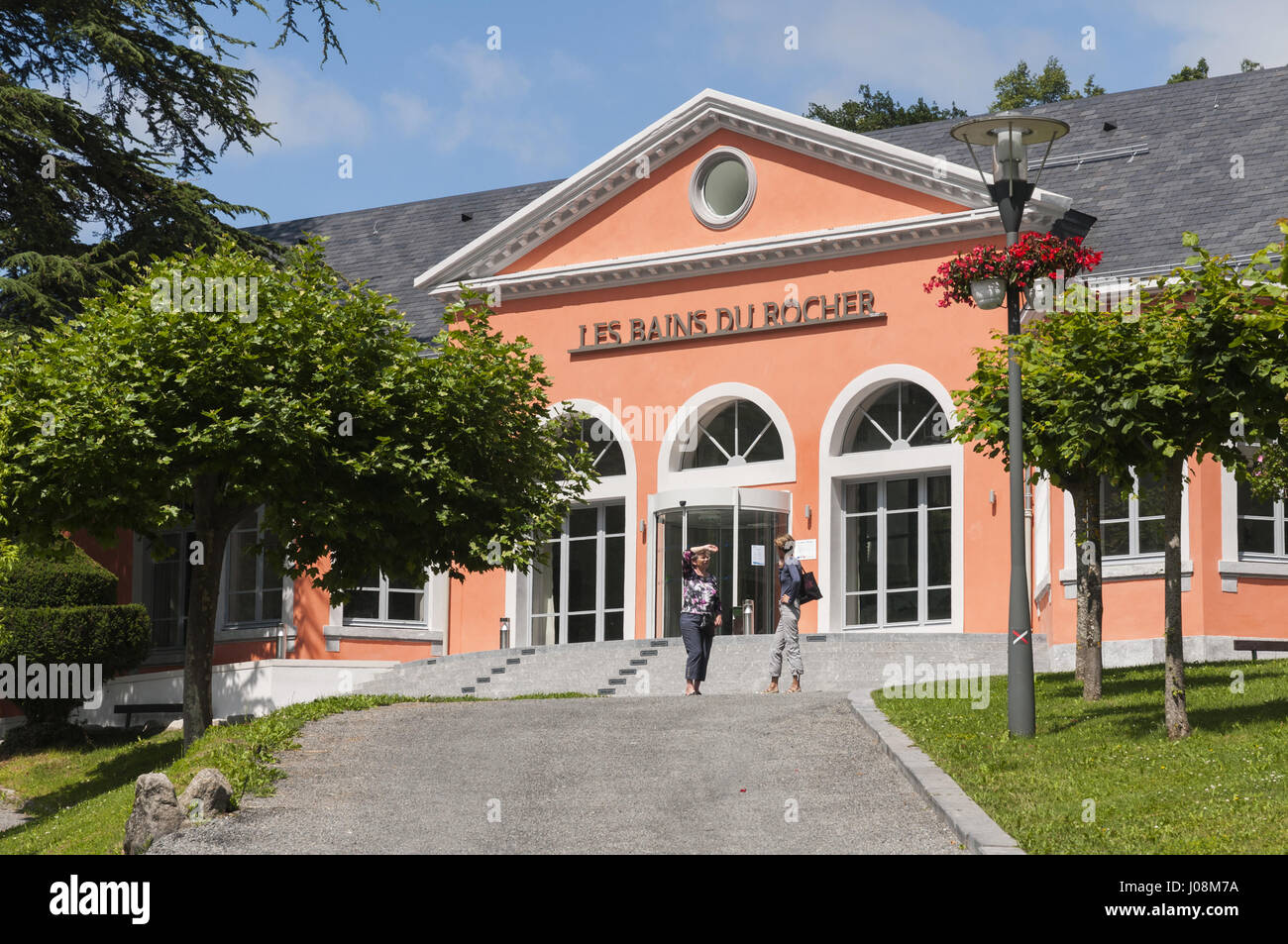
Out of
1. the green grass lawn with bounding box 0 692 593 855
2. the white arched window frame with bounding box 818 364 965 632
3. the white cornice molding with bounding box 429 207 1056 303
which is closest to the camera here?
the green grass lawn with bounding box 0 692 593 855

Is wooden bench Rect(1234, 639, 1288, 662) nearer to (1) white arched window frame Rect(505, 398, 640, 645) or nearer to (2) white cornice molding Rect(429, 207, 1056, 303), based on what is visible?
(2) white cornice molding Rect(429, 207, 1056, 303)

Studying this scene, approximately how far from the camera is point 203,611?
1923cm

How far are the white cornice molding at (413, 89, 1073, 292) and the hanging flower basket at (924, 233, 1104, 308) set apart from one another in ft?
29.4

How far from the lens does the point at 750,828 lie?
11195 mm

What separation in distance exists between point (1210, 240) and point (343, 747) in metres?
16.3

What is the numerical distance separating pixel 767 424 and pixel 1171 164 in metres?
8.11

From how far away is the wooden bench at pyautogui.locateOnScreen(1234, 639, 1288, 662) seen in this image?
22812 millimetres

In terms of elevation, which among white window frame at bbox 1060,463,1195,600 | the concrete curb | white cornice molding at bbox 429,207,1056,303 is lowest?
the concrete curb

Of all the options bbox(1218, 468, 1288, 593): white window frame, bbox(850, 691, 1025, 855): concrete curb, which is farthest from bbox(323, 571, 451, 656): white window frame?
bbox(850, 691, 1025, 855): concrete curb

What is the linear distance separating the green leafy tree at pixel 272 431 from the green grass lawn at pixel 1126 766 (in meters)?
5.50

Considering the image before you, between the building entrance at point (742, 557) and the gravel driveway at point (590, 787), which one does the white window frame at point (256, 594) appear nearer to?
the building entrance at point (742, 557)

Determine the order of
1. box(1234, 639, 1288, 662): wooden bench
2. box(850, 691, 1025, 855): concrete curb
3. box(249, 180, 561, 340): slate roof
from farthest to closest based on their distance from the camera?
box(249, 180, 561, 340): slate roof
box(1234, 639, 1288, 662): wooden bench
box(850, 691, 1025, 855): concrete curb
